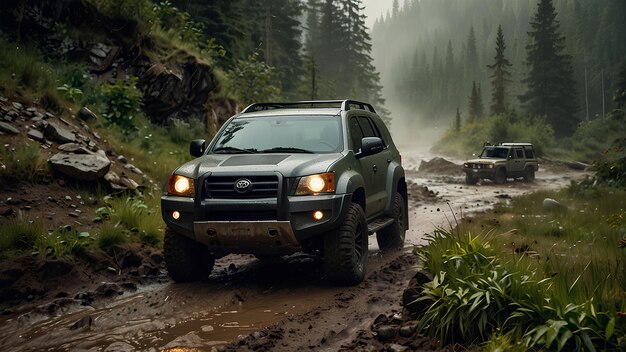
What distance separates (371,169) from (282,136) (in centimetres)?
135

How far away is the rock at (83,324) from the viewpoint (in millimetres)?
4727

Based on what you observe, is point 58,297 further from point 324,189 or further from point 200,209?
point 324,189

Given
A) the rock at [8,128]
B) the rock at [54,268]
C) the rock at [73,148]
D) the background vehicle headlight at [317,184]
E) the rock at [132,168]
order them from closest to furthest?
the background vehicle headlight at [317,184], the rock at [54,268], the rock at [8,128], the rock at [73,148], the rock at [132,168]

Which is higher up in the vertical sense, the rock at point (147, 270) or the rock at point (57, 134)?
the rock at point (57, 134)

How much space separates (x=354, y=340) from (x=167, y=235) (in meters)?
2.83

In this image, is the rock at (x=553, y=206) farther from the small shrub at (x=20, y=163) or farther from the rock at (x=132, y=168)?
the small shrub at (x=20, y=163)

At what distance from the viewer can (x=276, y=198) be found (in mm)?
5512

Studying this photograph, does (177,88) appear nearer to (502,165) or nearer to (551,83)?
A: (502,165)

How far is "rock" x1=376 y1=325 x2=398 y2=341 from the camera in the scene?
422 cm

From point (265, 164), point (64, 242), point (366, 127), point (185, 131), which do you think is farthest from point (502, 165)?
point (64, 242)

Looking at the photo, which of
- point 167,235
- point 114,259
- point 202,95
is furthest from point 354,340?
point 202,95

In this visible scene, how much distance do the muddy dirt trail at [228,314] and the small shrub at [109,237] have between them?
1.11 meters

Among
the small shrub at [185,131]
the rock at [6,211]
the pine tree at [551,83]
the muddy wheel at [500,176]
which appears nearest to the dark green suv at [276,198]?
the rock at [6,211]

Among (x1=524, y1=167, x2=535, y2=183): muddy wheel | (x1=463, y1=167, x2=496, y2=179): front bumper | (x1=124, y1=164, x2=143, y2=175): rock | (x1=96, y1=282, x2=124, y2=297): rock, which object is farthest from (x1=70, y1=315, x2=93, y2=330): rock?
(x1=524, y1=167, x2=535, y2=183): muddy wheel
